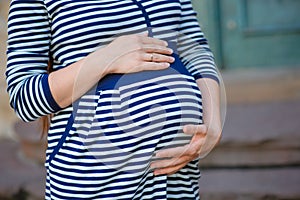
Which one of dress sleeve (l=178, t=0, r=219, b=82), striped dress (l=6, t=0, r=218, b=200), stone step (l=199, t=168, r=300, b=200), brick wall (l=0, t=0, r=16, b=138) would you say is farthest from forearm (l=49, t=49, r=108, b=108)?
brick wall (l=0, t=0, r=16, b=138)

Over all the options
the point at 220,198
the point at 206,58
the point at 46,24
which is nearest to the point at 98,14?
the point at 46,24

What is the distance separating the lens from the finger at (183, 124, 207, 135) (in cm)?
227

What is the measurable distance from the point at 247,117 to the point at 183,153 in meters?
2.41

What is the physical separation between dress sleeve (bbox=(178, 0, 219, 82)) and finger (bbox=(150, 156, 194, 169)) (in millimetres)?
278

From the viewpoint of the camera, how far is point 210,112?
7.82 feet

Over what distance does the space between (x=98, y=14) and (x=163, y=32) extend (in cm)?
22

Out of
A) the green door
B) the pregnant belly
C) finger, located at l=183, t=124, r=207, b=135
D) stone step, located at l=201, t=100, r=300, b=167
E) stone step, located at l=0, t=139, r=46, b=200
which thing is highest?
the pregnant belly

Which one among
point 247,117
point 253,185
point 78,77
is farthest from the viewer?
point 247,117

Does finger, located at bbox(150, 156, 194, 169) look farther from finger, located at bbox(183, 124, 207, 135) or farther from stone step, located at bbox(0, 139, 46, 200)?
stone step, located at bbox(0, 139, 46, 200)

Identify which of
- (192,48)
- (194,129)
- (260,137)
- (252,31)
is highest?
(192,48)

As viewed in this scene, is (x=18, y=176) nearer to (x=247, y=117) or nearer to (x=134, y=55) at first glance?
(x=247, y=117)

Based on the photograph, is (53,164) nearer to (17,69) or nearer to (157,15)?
(17,69)

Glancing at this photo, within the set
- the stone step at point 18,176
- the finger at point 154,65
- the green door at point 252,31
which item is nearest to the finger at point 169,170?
the finger at point 154,65

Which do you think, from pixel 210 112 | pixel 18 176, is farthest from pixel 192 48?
pixel 18 176
